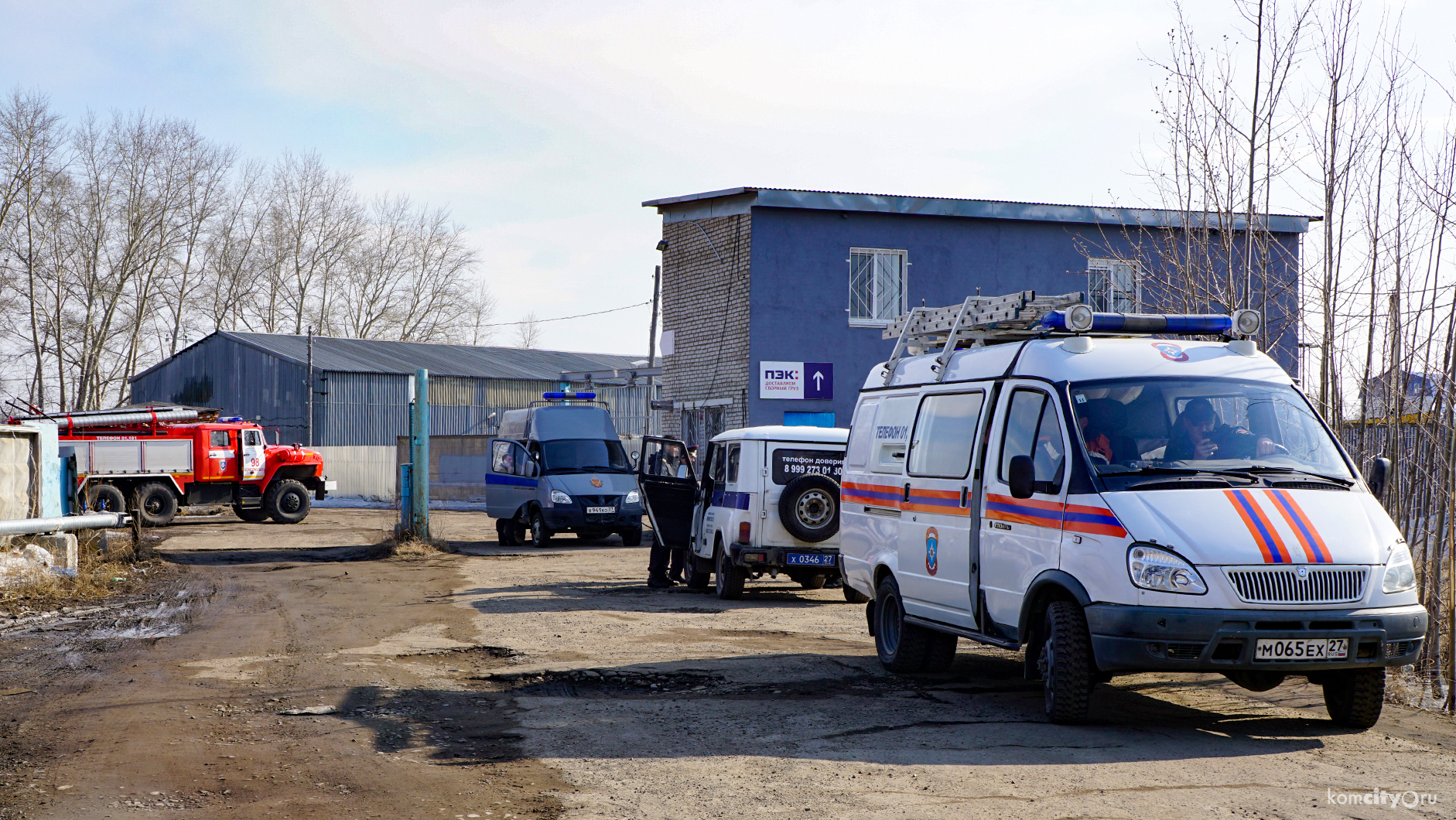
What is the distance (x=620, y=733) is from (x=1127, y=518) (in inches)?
119

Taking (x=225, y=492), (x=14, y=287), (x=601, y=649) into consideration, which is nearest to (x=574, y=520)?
(x=225, y=492)

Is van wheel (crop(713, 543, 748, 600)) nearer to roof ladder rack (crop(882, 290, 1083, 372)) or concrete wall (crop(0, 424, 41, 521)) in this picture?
roof ladder rack (crop(882, 290, 1083, 372))

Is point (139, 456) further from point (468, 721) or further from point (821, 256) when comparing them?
point (468, 721)

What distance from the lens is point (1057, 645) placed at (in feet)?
22.7

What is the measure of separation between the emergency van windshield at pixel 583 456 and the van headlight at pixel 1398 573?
18.1 meters

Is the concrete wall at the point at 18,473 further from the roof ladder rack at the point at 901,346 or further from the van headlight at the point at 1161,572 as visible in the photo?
the van headlight at the point at 1161,572

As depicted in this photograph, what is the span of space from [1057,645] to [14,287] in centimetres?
5560

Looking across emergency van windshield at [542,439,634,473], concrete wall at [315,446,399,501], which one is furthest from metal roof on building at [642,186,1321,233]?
concrete wall at [315,446,399,501]

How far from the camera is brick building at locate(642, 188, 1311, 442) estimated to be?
25156 millimetres

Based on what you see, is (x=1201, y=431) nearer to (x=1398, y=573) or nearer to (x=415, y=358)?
(x=1398, y=573)

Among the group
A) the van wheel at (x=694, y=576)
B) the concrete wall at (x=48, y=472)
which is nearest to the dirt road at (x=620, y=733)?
the van wheel at (x=694, y=576)

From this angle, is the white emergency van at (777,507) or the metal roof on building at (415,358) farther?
the metal roof on building at (415,358)

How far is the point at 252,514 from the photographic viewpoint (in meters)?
30.3

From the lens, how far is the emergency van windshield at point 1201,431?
7.06 meters
